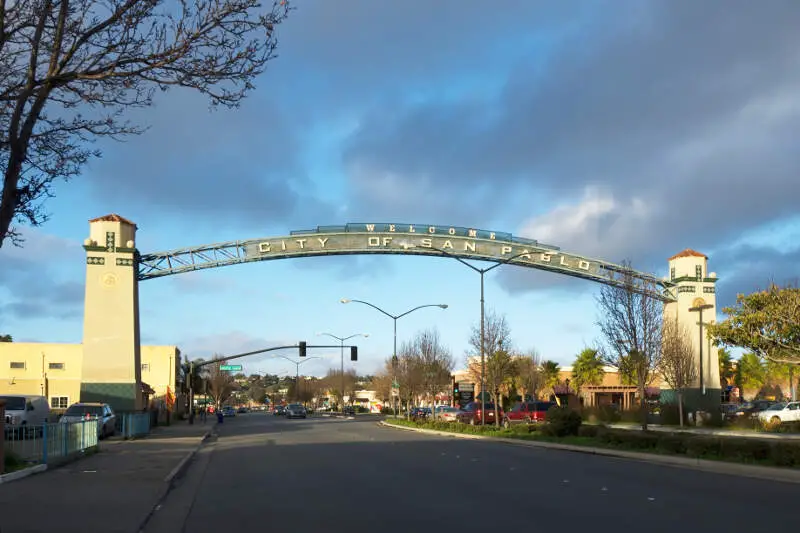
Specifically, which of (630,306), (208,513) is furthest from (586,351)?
(208,513)

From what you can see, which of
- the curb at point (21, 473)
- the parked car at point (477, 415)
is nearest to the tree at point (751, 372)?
the parked car at point (477, 415)

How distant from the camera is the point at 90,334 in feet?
135

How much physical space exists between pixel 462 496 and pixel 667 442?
38.8 feet

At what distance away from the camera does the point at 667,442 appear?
24891 millimetres

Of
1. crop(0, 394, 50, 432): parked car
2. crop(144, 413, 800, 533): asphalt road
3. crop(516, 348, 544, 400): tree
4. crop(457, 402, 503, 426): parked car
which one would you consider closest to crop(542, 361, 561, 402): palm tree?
crop(516, 348, 544, 400): tree

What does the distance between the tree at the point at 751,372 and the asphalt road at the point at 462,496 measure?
242 ft

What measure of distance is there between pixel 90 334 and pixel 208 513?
30.2 metres

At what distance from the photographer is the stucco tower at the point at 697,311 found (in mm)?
46562

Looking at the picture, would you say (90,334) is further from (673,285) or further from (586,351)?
(586,351)

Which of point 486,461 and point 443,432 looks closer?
point 486,461

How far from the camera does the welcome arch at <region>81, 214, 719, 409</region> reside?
41.2 metres

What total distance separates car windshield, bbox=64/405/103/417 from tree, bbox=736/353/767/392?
2975 inches

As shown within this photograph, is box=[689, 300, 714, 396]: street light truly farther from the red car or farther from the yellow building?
the yellow building

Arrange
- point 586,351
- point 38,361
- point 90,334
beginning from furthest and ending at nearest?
point 586,351 < point 38,361 < point 90,334
